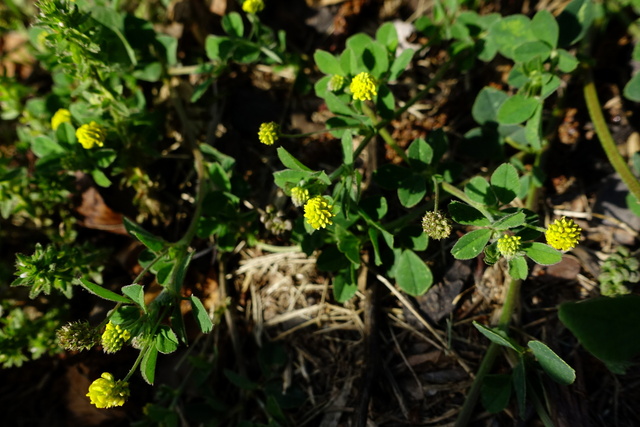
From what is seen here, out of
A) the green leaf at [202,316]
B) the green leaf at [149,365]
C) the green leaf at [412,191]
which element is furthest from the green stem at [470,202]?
the green leaf at [149,365]

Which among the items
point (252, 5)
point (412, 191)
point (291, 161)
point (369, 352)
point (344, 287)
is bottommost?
point (369, 352)

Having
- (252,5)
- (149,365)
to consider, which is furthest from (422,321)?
(252,5)

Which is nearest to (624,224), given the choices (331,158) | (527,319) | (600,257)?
(600,257)

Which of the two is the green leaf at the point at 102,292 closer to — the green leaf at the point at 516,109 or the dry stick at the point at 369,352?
the dry stick at the point at 369,352

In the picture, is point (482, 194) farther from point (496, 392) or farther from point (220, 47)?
point (220, 47)

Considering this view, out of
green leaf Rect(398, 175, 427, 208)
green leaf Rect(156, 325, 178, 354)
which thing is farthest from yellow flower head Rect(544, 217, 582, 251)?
green leaf Rect(156, 325, 178, 354)

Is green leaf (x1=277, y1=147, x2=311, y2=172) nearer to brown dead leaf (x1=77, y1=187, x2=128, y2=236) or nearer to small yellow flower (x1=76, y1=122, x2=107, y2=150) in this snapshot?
small yellow flower (x1=76, y1=122, x2=107, y2=150)
